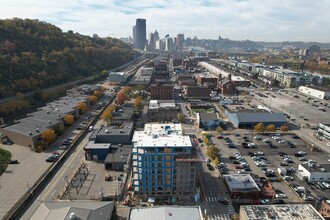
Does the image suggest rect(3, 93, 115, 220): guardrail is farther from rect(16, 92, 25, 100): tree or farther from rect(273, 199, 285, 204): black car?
rect(273, 199, 285, 204): black car

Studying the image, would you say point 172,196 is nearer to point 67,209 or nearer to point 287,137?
point 67,209

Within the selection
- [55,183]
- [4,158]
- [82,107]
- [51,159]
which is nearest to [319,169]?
[55,183]

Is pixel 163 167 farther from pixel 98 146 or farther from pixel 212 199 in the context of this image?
pixel 98 146

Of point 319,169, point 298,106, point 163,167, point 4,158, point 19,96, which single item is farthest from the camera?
point 298,106

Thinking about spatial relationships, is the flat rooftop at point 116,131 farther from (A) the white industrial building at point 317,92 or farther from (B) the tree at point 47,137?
(A) the white industrial building at point 317,92

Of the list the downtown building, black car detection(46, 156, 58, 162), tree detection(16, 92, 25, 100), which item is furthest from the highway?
tree detection(16, 92, 25, 100)

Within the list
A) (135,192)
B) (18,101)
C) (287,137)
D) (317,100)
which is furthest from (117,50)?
(135,192)
